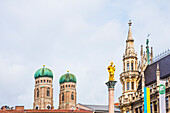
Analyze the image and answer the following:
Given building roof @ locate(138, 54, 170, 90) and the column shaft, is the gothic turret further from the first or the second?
the column shaft

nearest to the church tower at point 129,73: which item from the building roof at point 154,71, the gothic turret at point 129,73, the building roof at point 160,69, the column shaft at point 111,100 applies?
the gothic turret at point 129,73

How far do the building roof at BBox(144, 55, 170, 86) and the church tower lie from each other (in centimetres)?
310

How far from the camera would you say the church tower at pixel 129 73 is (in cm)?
9212

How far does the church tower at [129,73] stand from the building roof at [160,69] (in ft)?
10.2

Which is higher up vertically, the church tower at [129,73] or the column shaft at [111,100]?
the church tower at [129,73]

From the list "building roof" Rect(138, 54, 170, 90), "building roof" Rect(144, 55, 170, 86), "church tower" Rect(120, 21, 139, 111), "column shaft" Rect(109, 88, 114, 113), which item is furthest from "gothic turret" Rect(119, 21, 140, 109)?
"column shaft" Rect(109, 88, 114, 113)

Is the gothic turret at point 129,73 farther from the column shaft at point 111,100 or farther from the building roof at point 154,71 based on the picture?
the column shaft at point 111,100

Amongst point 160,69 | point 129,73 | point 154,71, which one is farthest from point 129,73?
point 160,69

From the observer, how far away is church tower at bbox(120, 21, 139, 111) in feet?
302

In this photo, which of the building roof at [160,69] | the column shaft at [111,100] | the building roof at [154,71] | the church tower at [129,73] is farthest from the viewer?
the church tower at [129,73]

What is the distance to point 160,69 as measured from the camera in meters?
85.0

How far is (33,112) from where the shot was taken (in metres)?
129

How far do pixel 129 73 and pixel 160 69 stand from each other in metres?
9.70

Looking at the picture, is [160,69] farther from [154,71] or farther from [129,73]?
[129,73]
